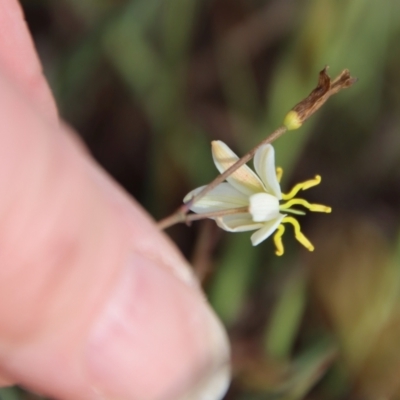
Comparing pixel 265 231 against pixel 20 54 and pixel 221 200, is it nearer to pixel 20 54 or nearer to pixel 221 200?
pixel 221 200

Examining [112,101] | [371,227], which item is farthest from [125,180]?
[371,227]

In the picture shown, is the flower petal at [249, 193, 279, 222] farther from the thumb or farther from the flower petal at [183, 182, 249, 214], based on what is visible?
the thumb

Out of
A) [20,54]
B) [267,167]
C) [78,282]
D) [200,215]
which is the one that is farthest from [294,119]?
[20,54]

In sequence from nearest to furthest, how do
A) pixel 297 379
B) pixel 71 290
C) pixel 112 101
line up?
pixel 71 290 → pixel 297 379 → pixel 112 101

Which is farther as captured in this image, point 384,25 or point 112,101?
point 112,101

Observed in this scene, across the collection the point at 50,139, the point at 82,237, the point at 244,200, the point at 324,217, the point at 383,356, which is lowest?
the point at 383,356

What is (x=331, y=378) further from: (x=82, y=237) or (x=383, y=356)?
(x=82, y=237)

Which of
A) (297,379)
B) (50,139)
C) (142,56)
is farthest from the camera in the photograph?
(142,56)

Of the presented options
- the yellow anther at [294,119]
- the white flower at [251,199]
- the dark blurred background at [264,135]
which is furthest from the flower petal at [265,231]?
the dark blurred background at [264,135]

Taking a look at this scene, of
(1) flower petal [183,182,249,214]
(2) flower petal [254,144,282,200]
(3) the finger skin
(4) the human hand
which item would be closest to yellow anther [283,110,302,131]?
(2) flower petal [254,144,282,200]
